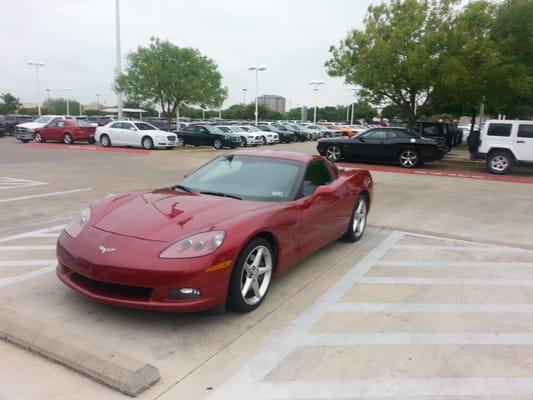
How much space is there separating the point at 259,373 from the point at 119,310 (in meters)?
1.42

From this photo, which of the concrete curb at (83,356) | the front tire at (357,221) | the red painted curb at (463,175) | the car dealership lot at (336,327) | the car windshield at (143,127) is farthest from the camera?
the car windshield at (143,127)

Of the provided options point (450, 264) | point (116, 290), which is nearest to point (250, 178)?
point (116, 290)

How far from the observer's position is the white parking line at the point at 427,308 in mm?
4023

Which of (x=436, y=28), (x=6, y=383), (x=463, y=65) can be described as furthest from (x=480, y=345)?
(x=436, y=28)

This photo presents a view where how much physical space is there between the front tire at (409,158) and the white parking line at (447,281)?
13252 millimetres

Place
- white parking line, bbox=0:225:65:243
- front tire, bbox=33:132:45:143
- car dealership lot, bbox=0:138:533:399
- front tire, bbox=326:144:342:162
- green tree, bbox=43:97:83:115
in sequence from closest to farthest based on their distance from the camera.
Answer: car dealership lot, bbox=0:138:533:399 < white parking line, bbox=0:225:65:243 < front tire, bbox=326:144:342:162 < front tire, bbox=33:132:45:143 < green tree, bbox=43:97:83:115

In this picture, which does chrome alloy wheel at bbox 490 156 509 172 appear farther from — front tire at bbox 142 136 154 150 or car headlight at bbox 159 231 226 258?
front tire at bbox 142 136 154 150

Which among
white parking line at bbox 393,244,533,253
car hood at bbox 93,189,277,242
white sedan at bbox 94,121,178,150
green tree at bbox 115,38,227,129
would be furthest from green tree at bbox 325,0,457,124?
car hood at bbox 93,189,277,242

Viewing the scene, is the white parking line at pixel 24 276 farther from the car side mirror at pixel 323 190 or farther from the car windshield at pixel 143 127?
the car windshield at pixel 143 127

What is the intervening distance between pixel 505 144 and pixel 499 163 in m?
0.77

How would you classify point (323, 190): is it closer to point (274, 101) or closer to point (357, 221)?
point (357, 221)

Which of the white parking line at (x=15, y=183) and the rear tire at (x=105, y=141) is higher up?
the rear tire at (x=105, y=141)

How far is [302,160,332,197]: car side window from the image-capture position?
4791mm

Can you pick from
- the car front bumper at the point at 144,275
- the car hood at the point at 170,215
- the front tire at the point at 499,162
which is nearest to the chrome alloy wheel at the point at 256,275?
the car front bumper at the point at 144,275
